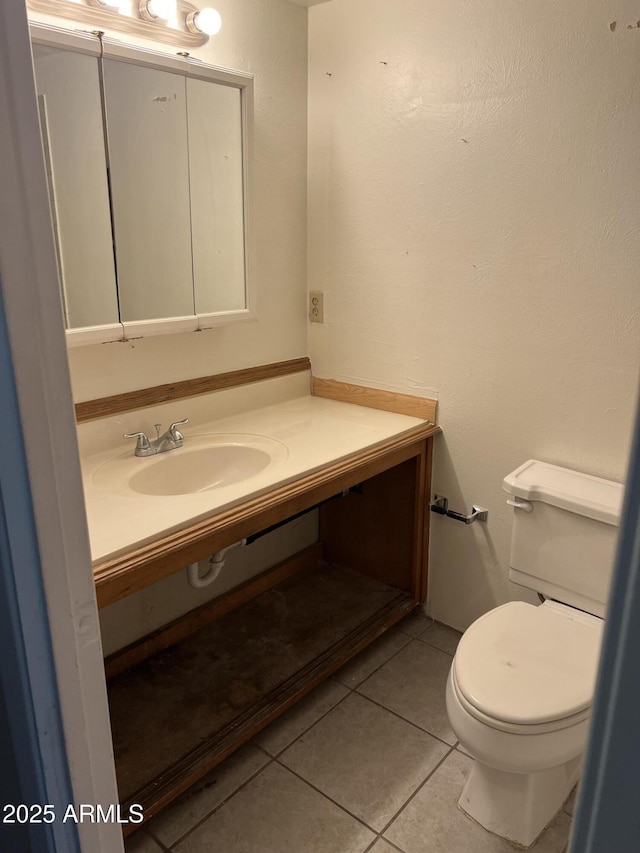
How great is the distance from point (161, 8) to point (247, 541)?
1408 millimetres

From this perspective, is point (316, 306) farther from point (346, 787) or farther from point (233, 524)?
point (346, 787)

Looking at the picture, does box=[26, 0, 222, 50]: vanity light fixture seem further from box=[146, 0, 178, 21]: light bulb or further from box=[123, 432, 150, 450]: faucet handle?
box=[123, 432, 150, 450]: faucet handle

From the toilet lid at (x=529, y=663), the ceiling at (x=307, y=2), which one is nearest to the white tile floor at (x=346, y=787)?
the toilet lid at (x=529, y=663)

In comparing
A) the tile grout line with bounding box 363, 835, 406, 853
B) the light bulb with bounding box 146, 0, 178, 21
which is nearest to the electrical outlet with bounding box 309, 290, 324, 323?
the light bulb with bounding box 146, 0, 178, 21

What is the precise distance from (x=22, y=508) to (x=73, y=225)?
1022 mm

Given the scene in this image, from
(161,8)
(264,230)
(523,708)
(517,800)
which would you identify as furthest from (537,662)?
(161,8)

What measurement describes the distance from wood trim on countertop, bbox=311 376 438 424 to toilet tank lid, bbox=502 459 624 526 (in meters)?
0.41

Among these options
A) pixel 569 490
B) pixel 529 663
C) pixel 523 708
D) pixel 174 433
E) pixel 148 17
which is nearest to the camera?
pixel 523 708

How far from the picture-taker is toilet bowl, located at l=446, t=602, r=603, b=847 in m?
1.38

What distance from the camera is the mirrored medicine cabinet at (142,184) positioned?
152 cm

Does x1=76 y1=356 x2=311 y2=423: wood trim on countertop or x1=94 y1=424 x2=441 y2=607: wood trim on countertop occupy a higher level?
x1=76 y1=356 x2=311 y2=423: wood trim on countertop

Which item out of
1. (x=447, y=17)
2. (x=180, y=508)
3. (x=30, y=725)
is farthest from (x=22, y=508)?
(x=447, y=17)

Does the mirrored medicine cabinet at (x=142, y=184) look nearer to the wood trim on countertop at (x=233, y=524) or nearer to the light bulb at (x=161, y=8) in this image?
the light bulb at (x=161, y=8)

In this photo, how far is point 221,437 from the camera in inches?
76.0
